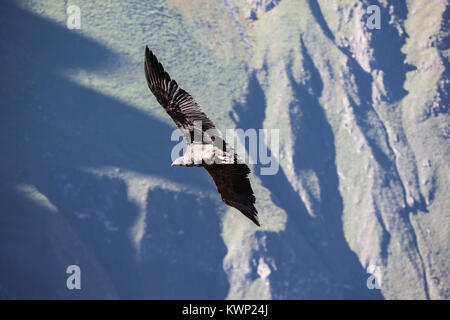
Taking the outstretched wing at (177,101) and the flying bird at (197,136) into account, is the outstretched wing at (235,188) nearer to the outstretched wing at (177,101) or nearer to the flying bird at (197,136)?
the flying bird at (197,136)

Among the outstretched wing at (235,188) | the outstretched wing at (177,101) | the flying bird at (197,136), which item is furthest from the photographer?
the outstretched wing at (177,101)

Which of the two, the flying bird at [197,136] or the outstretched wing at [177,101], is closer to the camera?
the flying bird at [197,136]

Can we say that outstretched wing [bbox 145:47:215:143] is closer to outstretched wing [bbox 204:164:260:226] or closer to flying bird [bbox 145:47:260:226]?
flying bird [bbox 145:47:260:226]

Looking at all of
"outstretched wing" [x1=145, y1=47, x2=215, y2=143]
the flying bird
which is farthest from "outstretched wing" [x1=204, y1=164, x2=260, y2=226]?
"outstretched wing" [x1=145, y1=47, x2=215, y2=143]

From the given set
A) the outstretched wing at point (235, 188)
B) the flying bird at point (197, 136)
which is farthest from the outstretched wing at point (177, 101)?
the outstretched wing at point (235, 188)
